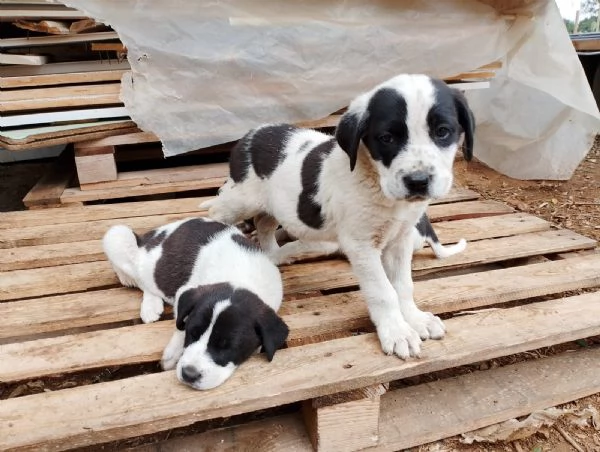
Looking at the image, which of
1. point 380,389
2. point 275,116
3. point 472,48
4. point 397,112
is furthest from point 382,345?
point 472,48

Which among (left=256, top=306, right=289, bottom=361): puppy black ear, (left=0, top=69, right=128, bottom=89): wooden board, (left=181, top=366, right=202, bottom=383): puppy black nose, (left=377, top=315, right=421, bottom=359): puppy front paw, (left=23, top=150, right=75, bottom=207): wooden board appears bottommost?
(left=23, top=150, right=75, bottom=207): wooden board

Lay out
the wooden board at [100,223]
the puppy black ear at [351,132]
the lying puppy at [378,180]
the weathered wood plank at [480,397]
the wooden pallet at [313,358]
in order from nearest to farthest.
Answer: the wooden pallet at [313,358]
the lying puppy at [378,180]
the puppy black ear at [351,132]
the weathered wood plank at [480,397]
the wooden board at [100,223]

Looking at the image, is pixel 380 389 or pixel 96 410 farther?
pixel 380 389

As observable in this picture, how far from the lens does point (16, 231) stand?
3898 millimetres

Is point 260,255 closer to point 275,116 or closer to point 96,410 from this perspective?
point 96,410

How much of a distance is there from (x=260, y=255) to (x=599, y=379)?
1.88 m

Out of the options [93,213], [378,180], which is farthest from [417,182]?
[93,213]

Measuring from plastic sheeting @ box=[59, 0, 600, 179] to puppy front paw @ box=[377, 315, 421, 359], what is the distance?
2527mm

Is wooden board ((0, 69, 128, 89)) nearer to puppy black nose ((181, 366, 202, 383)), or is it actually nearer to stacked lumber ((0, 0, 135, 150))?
stacked lumber ((0, 0, 135, 150))

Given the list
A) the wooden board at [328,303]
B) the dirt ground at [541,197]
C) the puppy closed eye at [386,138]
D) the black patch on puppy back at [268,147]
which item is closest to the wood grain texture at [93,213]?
the black patch on puppy back at [268,147]

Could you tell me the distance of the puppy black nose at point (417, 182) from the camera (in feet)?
6.87

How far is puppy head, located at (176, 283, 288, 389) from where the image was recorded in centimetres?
214

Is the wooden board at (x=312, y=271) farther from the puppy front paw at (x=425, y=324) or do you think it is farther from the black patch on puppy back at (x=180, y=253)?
the puppy front paw at (x=425, y=324)

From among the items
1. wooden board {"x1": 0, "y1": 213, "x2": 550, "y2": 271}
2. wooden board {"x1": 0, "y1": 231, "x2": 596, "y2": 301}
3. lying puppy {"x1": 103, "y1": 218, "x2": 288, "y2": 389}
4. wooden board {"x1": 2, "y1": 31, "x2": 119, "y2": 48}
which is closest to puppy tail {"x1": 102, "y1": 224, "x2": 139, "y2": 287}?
lying puppy {"x1": 103, "y1": 218, "x2": 288, "y2": 389}
